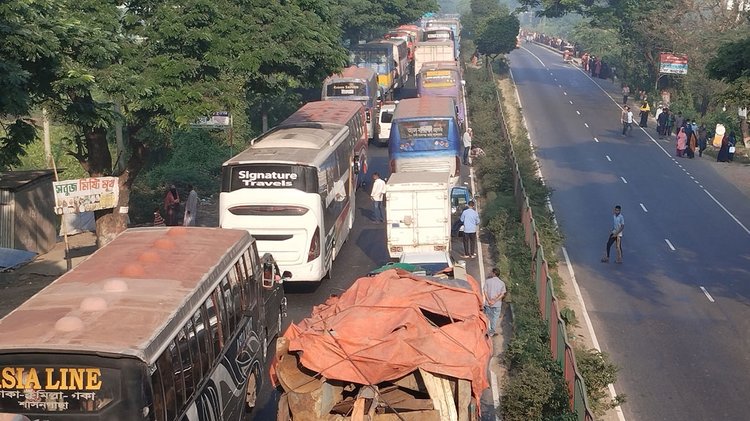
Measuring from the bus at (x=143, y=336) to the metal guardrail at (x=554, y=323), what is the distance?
15.6 ft

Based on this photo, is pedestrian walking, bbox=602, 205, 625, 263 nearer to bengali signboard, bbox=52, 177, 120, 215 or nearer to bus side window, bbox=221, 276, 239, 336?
bengali signboard, bbox=52, 177, 120, 215

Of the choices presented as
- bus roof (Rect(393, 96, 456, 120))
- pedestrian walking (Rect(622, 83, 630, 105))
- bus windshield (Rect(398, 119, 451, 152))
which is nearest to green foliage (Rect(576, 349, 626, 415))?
bus windshield (Rect(398, 119, 451, 152))

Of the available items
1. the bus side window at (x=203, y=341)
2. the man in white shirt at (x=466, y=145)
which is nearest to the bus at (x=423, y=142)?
the man in white shirt at (x=466, y=145)

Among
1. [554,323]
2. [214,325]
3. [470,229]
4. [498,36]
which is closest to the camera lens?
[214,325]

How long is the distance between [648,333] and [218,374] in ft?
34.8

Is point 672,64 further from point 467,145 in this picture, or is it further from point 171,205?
point 171,205

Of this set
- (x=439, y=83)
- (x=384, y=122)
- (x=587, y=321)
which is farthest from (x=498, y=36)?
(x=587, y=321)

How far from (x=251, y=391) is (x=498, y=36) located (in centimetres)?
6109

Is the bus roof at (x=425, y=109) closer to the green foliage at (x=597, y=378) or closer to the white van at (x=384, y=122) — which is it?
the white van at (x=384, y=122)

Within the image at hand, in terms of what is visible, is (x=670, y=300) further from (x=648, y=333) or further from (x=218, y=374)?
(x=218, y=374)

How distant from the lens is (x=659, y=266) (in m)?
24.2

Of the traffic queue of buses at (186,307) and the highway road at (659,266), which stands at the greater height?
the traffic queue of buses at (186,307)

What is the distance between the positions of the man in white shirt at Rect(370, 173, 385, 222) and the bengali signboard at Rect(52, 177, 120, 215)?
977 cm

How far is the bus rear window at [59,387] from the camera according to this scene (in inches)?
359
